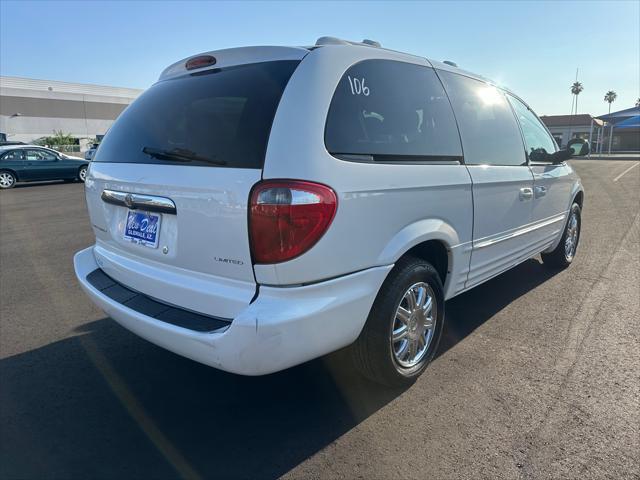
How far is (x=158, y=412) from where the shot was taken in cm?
270

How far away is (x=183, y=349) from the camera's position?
233 centimetres

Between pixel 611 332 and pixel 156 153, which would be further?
pixel 611 332

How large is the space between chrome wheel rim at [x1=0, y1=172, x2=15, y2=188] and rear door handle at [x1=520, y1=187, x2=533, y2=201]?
1773 cm

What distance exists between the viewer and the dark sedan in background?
1642 cm

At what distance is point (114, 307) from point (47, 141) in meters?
49.5

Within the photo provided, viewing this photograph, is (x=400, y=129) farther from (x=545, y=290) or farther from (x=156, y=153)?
(x=545, y=290)

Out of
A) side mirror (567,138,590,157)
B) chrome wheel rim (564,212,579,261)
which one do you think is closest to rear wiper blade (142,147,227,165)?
side mirror (567,138,590,157)

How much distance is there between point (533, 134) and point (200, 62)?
10.6 ft

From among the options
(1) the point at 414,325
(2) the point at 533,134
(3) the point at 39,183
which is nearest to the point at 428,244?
(1) the point at 414,325

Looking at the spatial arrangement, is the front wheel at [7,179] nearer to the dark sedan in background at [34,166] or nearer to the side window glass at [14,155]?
the dark sedan in background at [34,166]

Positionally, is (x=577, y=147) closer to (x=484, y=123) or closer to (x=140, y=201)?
(x=484, y=123)

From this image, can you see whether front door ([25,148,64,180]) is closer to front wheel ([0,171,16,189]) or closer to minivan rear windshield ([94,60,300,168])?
front wheel ([0,171,16,189])

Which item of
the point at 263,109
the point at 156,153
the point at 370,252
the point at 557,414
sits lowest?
the point at 557,414

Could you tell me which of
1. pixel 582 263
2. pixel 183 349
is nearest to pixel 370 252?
pixel 183 349
